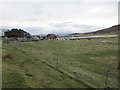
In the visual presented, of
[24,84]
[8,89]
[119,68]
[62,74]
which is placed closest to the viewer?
[8,89]

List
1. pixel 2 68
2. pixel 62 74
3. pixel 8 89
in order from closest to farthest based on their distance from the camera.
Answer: pixel 8 89 < pixel 2 68 < pixel 62 74

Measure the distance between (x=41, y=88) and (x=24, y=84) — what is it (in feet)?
3.25

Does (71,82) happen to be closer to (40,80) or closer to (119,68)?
(40,80)

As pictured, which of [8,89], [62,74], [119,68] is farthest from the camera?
[119,68]

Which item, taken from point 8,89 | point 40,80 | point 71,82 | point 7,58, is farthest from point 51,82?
point 7,58

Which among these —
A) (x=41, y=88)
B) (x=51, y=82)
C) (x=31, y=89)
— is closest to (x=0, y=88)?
(x=31, y=89)

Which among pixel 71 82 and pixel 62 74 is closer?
pixel 71 82

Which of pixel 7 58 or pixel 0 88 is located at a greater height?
pixel 7 58

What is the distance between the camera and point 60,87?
6.81m

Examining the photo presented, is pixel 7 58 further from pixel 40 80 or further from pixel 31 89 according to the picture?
pixel 31 89

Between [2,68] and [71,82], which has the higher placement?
[2,68]

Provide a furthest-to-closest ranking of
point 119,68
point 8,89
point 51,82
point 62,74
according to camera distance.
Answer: point 119,68, point 62,74, point 51,82, point 8,89

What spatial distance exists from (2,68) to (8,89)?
8.91ft

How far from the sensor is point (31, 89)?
6023 mm
